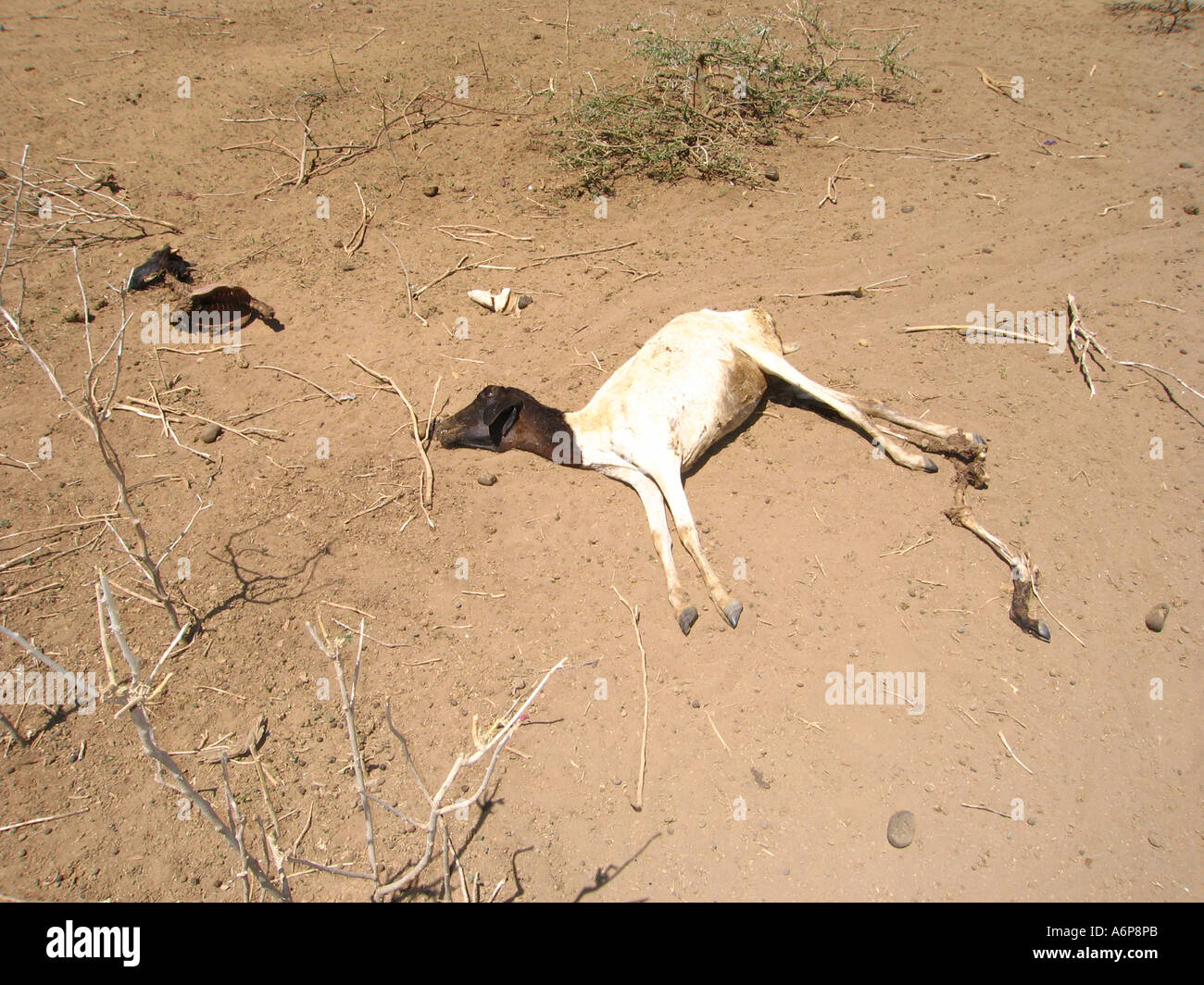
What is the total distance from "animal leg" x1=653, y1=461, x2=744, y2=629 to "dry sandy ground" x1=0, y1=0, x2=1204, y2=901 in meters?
0.11

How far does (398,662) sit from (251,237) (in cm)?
409

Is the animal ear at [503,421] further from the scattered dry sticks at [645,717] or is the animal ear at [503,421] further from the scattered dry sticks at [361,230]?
the scattered dry sticks at [361,230]

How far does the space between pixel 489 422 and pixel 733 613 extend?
175 cm

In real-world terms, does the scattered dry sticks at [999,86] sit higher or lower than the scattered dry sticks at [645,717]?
higher

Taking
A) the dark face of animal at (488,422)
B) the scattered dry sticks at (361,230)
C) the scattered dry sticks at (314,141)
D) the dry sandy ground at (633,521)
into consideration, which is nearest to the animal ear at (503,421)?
the dark face of animal at (488,422)

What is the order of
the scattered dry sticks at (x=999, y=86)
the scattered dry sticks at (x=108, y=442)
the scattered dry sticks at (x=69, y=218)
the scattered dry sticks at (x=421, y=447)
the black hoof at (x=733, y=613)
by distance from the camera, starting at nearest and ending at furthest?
1. the scattered dry sticks at (x=108, y=442)
2. the black hoof at (x=733, y=613)
3. the scattered dry sticks at (x=421, y=447)
4. the scattered dry sticks at (x=69, y=218)
5. the scattered dry sticks at (x=999, y=86)

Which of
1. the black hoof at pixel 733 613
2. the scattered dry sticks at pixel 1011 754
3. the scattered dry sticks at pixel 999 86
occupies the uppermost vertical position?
the scattered dry sticks at pixel 999 86

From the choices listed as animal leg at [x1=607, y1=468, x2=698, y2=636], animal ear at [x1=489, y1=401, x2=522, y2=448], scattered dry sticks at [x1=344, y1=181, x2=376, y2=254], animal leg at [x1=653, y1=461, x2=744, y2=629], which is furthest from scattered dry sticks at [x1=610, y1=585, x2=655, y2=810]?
scattered dry sticks at [x1=344, y1=181, x2=376, y2=254]

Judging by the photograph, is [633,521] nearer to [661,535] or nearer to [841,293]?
[661,535]

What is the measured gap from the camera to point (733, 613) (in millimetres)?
3467

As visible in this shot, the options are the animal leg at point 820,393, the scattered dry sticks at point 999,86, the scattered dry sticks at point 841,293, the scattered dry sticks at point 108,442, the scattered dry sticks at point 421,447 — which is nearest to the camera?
the scattered dry sticks at point 108,442

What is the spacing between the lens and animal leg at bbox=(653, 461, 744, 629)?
11.8 feet

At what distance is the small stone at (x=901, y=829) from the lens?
280 centimetres

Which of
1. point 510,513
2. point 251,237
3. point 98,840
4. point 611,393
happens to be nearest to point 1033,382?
point 611,393
